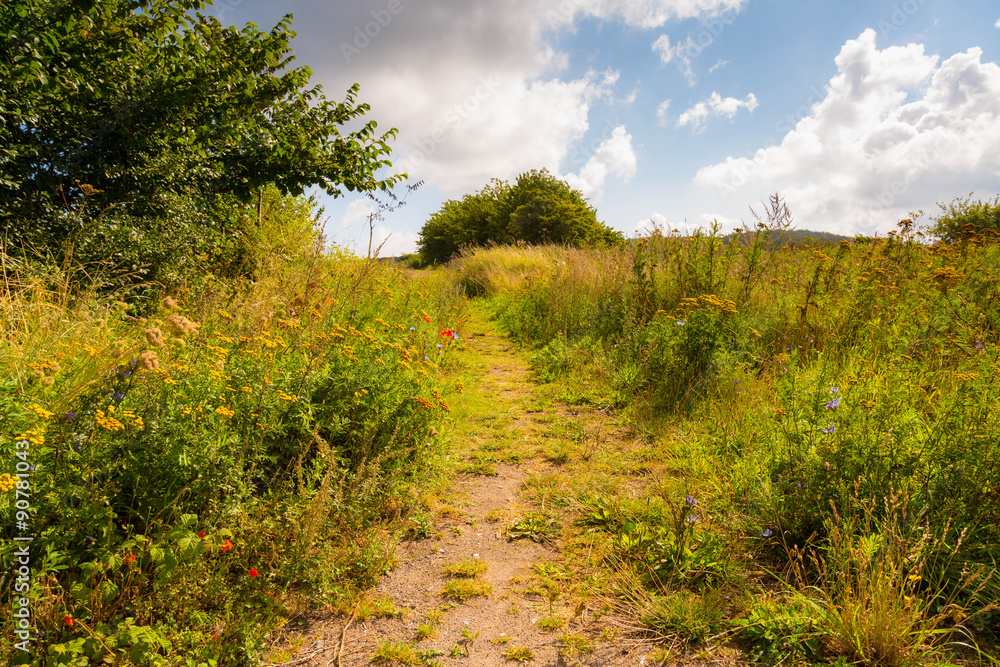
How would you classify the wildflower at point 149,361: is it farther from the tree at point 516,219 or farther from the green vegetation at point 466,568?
the tree at point 516,219

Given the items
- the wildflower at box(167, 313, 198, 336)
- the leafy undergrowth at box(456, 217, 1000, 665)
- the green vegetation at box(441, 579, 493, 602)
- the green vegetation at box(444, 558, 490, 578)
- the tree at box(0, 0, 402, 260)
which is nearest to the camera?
the leafy undergrowth at box(456, 217, 1000, 665)

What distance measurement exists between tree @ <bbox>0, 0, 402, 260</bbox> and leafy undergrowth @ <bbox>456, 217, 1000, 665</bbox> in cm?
499

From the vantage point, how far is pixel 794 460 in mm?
2531

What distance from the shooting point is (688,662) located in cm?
178

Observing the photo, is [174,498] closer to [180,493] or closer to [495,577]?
[180,493]

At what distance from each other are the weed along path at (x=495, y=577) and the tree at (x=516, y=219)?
Answer: 21.4m

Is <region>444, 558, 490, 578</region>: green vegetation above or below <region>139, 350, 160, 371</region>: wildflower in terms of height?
below

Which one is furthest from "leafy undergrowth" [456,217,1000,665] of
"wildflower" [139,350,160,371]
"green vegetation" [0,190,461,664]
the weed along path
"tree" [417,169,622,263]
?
"tree" [417,169,622,263]

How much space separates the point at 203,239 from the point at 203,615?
535 centimetres

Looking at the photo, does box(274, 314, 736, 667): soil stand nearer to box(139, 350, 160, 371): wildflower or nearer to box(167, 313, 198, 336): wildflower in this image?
box(139, 350, 160, 371): wildflower

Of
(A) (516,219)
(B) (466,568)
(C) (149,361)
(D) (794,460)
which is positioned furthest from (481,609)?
(A) (516,219)

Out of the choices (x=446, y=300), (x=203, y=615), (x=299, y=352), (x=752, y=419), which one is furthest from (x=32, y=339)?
(x=446, y=300)

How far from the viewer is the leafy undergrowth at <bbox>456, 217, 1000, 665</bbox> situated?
5.97ft

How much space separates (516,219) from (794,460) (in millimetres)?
24760
